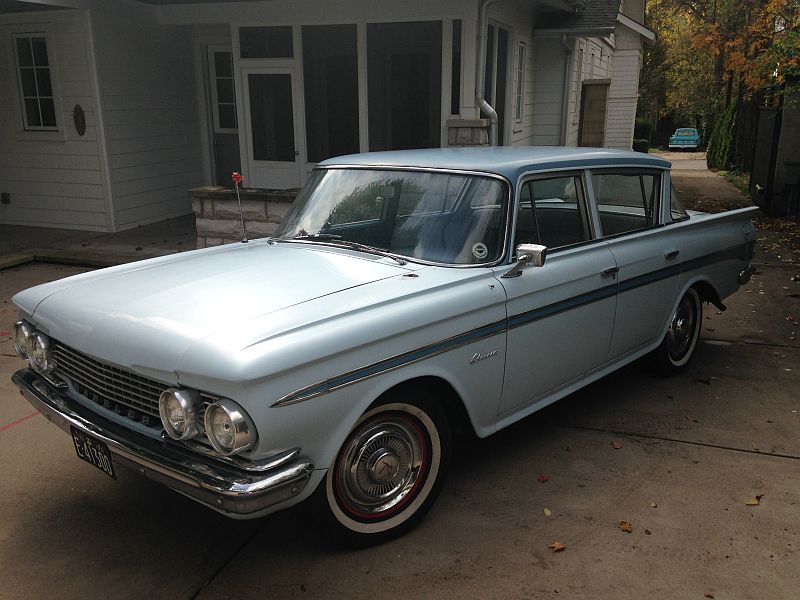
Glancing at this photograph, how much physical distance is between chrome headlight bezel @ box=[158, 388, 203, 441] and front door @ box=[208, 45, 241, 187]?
980 centimetres

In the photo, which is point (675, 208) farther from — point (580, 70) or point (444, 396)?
point (580, 70)

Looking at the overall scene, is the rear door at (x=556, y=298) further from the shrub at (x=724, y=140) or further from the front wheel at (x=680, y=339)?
the shrub at (x=724, y=140)

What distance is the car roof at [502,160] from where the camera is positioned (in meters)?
3.82

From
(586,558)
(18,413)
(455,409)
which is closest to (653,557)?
(586,558)

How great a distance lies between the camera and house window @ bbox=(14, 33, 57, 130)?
10.3m

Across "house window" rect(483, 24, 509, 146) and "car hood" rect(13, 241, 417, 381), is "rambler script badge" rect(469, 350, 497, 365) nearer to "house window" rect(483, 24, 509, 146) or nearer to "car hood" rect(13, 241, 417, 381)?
"car hood" rect(13, 241, 417, 381)

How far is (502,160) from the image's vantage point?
156 inches

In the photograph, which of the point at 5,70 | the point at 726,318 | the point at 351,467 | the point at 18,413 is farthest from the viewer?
the point at 5,70

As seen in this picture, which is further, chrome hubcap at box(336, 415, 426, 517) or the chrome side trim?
chrome hubcap at box(336, 415, 426, 517)

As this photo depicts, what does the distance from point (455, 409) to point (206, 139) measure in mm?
10084

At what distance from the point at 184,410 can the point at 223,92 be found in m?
10.3

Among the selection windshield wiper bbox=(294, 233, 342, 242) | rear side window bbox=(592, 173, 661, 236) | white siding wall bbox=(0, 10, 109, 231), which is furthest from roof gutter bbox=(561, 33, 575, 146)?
windshield wiper bbox=(294, 233, 342, 242)

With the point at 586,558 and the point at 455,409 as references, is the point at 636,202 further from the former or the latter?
the point at 586,558

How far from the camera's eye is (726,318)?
22.3ft
